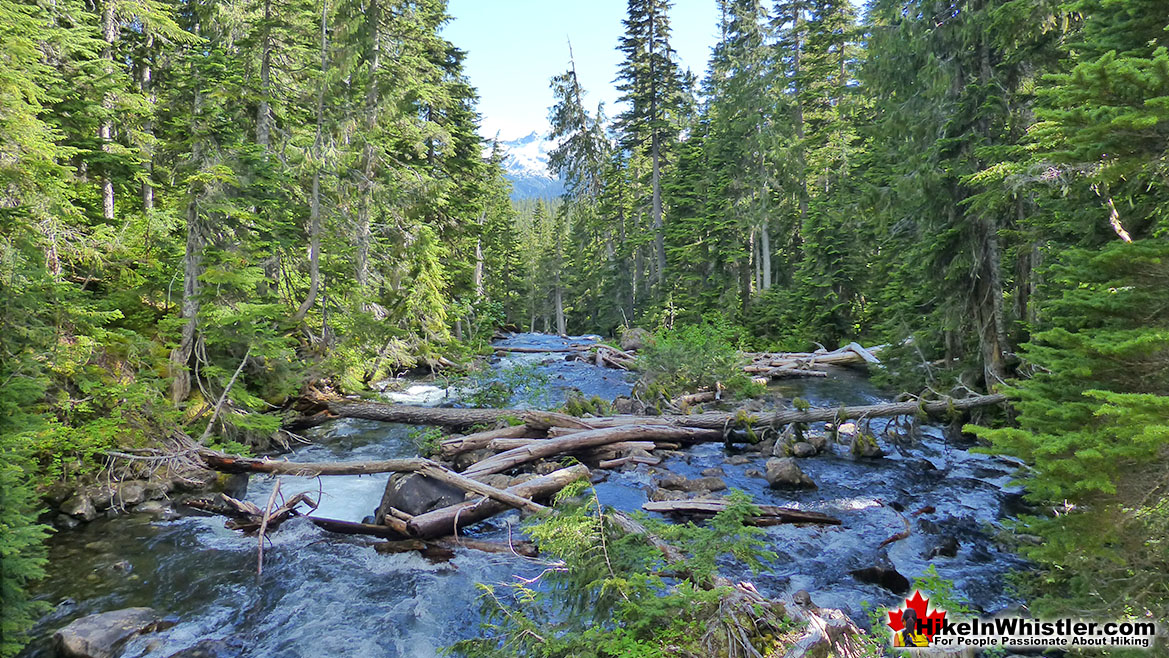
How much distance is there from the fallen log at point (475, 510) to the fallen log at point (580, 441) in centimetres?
100

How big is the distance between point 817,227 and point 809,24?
11.8m

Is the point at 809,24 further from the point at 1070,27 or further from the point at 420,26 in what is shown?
the point at 1070,27

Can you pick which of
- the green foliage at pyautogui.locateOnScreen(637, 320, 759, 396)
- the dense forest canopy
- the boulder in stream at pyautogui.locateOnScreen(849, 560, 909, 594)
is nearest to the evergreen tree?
the dense forest canopy

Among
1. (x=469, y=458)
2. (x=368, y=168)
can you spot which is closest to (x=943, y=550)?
(x=469, y=458)

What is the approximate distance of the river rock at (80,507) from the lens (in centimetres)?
866

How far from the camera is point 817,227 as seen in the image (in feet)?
Result: 86.4

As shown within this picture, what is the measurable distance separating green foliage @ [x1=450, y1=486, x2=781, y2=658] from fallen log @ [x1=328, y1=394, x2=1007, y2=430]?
23.1 feet

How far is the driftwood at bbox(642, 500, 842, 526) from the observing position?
8.19 m

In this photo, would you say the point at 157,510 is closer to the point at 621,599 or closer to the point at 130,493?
the point at 130,493

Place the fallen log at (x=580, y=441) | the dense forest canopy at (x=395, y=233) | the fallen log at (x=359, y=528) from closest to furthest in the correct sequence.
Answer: the dense forest canopy at (x=395, y=233), the fallen log at (x=359, y=528), the fallen log at (x=580, y=441)

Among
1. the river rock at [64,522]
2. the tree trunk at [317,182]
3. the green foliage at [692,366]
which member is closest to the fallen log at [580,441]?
the green foliage at [692,366]

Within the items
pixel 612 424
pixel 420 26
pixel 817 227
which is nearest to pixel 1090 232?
pixel 612 424

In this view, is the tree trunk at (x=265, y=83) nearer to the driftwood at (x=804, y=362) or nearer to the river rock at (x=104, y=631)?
the river rock at (x=104, y=631)

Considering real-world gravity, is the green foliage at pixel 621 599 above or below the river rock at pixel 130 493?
above
